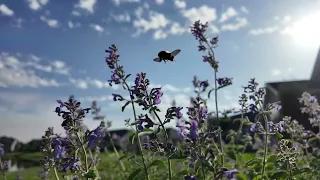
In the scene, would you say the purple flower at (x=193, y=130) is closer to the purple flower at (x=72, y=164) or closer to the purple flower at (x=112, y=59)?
the purple flower at (x=72, y=164)

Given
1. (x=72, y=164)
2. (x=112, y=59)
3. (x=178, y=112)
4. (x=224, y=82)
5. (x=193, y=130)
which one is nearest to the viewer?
(x=193, y=130)

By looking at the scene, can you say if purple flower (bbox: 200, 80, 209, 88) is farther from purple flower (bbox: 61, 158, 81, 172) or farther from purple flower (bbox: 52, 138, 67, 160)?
purple flower (bbox: 61, 158, 81, 172)

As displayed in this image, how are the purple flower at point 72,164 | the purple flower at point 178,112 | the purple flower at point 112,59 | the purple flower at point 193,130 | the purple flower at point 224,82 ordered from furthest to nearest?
the purple flower at point 224,82, the purple flower at point 112,59, the purple flower at point 72,164, the purple flower at point 178,112, the purple flower at point 193,130

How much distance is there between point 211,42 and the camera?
6.60 m

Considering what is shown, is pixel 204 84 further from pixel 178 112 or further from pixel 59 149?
Result: pixel 178 112

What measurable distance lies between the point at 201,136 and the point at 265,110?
7.72 feet

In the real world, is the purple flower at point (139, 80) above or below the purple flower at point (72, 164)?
above

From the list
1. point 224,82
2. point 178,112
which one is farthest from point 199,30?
point 178,112

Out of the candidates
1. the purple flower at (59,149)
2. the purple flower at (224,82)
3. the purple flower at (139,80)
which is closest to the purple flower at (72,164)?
the purple flower at (59,149)

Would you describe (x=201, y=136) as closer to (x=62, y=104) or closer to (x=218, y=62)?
(x=62, y=104)

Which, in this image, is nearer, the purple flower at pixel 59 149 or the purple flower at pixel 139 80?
the purple flower at pixel 139 80

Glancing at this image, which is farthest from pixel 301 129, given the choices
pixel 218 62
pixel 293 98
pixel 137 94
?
pixel 293 98

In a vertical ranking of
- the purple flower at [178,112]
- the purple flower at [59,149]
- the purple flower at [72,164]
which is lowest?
the purple flower at [72,164]

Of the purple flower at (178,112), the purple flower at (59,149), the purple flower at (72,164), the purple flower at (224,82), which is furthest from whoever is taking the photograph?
the purple flower at (224,82)
